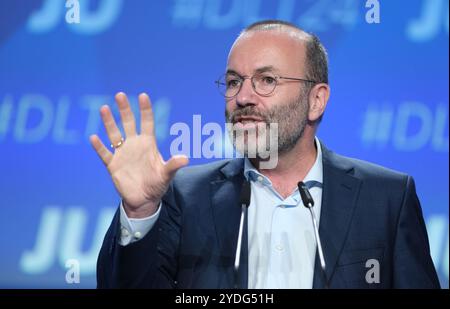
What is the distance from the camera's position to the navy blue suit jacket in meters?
2.09

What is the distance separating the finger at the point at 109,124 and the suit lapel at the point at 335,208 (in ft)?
2.32

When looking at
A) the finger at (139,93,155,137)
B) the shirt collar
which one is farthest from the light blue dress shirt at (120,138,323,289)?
the finger at (139,93,155,137)

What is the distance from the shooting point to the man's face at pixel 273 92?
226 cm

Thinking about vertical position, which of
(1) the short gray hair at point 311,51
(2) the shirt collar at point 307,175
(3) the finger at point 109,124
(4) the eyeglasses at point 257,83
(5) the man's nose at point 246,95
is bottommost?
(2) the shirt collar at point 307,175

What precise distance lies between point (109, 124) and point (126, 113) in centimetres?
6

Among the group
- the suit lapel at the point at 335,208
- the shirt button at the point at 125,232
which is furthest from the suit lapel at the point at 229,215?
the shirt button at the point at 125,232

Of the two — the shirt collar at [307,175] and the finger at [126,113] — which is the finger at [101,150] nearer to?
the finger at [126,113]

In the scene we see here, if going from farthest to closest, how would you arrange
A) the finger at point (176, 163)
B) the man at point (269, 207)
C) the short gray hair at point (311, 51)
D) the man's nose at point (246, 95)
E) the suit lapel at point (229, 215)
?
the short gray hair at point (311, 51) → the man's nose at point (246, 95) → the suit lapel at point (229, 215) → the man at point (269, 207) → the finger at point (176, 163)

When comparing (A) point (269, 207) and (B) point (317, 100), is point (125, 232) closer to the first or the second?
(A) point (269, 207)

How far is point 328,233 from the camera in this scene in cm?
217

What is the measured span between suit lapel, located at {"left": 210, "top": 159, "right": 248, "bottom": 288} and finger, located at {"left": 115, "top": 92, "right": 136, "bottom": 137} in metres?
0.46

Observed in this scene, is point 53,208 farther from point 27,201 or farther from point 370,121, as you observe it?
point 370,121

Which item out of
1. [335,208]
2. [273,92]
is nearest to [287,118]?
[273,92]
